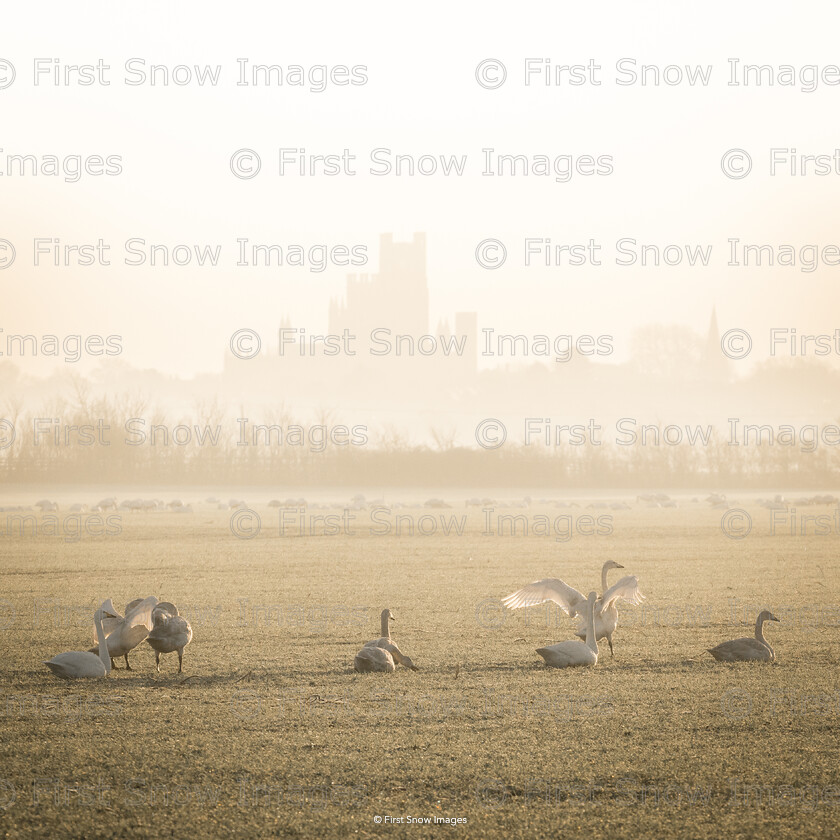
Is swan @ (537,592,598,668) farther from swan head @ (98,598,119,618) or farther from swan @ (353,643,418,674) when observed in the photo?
swan head @ (98,598,119,618)

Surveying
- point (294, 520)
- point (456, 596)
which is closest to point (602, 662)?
point (456, 596)

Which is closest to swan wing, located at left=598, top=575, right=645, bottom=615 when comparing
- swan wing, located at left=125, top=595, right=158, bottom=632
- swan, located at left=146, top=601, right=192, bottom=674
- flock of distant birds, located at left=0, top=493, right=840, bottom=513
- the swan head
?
swan, located at left=146, top=601, right=192, bottom=674

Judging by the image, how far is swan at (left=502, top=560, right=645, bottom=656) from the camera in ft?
37.7

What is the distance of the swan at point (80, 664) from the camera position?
9969 mm

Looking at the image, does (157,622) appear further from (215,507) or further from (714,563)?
(215,507)

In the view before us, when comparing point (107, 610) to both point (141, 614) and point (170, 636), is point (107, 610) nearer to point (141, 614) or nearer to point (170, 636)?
point (141, 614)

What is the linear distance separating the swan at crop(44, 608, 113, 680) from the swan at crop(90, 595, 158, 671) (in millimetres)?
251

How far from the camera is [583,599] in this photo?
11.8 metres

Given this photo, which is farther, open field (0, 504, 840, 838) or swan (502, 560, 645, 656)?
swan (502, 560, 645, 656)

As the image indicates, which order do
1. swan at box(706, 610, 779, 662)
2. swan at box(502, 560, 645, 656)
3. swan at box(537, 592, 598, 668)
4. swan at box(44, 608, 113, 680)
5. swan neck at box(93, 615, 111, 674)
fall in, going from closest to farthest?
swan at box(44, 608, 113, 680) < swan neck at box(93, 615, 111, 674) < swan at box(537, 592, 598, 668) < swan at box(706, 610, 779, 662) < swan at box(502, 560, 645, 656)

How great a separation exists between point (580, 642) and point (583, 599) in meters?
0.99

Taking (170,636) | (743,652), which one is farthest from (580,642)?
(170,636)

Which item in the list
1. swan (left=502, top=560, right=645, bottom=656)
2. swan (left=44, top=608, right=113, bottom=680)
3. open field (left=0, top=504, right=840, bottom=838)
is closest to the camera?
open field (left=0, top=504, right=840, bottom=838)

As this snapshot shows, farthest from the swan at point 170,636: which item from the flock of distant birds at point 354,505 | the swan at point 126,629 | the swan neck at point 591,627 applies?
the flock of distant birds at point 354,505
